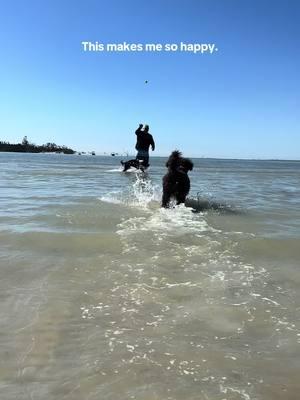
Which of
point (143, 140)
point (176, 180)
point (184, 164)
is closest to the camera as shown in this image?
point (176, 180)

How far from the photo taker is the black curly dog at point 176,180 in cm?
963

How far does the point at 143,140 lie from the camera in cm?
2111

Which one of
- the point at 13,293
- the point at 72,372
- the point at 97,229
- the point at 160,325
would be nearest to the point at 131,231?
the point at 97,229

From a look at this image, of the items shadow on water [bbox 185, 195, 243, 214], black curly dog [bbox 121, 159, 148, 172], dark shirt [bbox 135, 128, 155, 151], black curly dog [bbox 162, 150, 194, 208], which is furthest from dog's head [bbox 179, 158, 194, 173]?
black curly dog [bbox 121, 159, 148, 172]

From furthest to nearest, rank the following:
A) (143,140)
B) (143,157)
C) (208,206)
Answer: (143,157)
(143,140)
(208,206)

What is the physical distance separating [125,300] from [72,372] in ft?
4.06

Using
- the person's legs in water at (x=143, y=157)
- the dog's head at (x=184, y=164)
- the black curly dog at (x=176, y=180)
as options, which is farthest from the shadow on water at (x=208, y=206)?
the person's legs in water at (x=143, y=157)

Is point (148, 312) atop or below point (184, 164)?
below

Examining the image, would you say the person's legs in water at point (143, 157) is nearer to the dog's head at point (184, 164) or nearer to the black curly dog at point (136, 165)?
the black curly dog at point (136, 165)

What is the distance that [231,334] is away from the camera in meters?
3.37

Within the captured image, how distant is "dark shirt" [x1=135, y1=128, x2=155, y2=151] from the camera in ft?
68.9

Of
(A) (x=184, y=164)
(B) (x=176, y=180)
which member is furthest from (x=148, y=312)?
(A) (x=184, y=164)

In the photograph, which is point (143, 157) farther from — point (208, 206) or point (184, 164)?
point (184, 164)

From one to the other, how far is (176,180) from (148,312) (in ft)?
19.8
